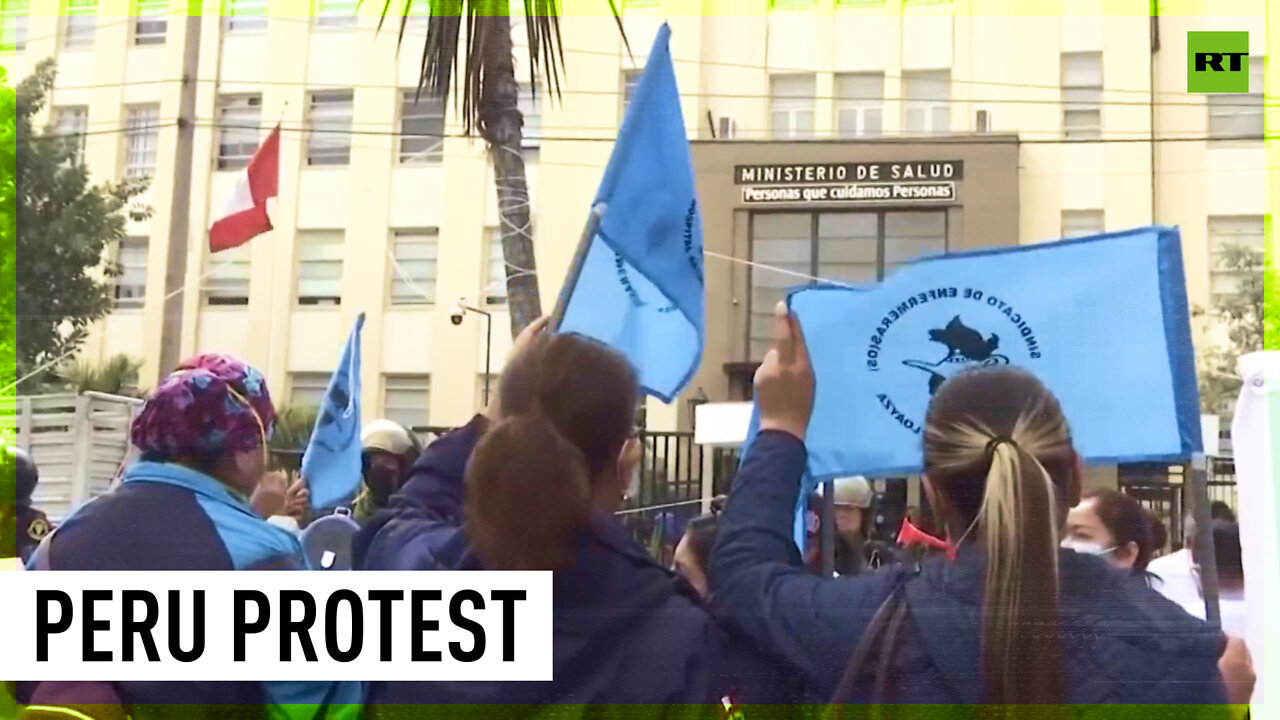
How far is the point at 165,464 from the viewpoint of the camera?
2.33 m

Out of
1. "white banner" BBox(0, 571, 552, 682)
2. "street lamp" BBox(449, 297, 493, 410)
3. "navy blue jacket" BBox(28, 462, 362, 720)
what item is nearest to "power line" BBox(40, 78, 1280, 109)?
"street lamp" BBox(449, 297, 493, 410)

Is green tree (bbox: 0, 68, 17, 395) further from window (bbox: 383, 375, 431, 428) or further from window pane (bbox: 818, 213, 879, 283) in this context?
window pane (bbox: 818, 213, 879, 283)

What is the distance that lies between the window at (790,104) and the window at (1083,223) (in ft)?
1.76

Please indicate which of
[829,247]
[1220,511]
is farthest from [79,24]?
[1220,511]

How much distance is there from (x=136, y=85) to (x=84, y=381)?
24.7 inches

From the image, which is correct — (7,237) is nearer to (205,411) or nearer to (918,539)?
(205,411)

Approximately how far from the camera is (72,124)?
7.93 feet

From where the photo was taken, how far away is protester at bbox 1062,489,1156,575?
222 cm

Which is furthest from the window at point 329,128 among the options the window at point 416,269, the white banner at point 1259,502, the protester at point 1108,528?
the white banner at point 1259,502

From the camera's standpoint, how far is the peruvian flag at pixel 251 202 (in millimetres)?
2361

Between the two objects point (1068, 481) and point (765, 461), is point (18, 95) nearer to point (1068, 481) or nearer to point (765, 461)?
point (765, 461)

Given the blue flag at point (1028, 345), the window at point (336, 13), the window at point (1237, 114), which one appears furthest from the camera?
the window at point (336, 13)

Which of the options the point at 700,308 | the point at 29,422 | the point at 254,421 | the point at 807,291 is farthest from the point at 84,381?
the point at 807,291

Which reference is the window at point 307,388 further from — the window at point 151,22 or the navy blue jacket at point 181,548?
the window at point 151,22
